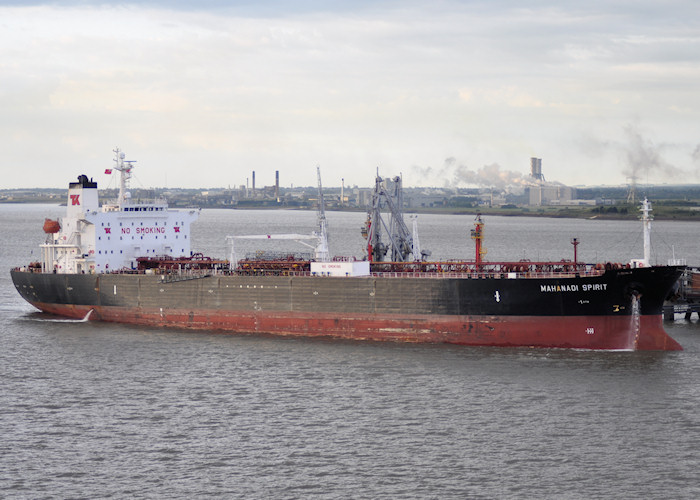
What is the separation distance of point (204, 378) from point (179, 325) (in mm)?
11348

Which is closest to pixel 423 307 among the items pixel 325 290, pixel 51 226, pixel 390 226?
pixel 325 290

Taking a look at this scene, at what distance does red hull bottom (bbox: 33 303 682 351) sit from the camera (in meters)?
35.7

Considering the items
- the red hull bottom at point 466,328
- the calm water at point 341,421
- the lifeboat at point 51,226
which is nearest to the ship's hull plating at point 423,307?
the red hull bottom at point 466,328

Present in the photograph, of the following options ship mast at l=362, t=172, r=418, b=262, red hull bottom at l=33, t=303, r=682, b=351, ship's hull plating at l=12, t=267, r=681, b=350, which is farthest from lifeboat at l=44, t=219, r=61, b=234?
ship mast at l=362, t=172, r=418, b=262

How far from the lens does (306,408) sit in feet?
92.8

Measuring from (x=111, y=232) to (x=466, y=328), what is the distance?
19.6 metres

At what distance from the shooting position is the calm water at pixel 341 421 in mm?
22562

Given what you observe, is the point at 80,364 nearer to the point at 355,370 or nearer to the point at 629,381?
the point at 355,370

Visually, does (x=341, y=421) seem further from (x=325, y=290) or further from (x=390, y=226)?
(x=390, y=226)

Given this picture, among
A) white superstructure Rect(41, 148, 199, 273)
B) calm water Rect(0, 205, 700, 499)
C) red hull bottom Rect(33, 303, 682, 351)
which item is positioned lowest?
calm water Rect(0, 205, 700, 499)

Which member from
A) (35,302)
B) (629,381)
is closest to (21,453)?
(629,381)

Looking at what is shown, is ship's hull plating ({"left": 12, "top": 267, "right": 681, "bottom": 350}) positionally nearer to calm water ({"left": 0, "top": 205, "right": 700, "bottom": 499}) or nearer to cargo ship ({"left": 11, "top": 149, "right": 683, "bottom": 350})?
cargo ship ({"left": 11, "top": 149, "right": 683, "bottom": 350})

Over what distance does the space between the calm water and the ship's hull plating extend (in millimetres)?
1049

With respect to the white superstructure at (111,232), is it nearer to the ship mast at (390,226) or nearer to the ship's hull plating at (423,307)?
the ship's hull plating at (423,307)
